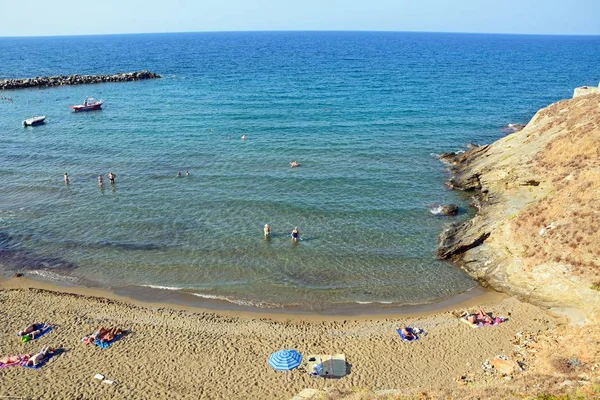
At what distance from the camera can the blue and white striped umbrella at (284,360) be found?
2086 cm

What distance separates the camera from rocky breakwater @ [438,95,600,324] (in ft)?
78.8

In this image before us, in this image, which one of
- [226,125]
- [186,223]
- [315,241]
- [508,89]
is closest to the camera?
[315,241]

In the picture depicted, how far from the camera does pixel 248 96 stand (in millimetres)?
77438

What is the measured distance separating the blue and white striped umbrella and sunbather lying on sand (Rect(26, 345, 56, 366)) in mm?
11183

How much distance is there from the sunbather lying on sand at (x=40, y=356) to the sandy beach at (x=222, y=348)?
1.24 ft

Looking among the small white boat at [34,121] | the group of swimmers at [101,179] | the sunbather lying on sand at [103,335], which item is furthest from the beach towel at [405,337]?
the small white boat at [34,121]

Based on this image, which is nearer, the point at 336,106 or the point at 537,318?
the point at 537,318

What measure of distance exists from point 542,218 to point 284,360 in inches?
733

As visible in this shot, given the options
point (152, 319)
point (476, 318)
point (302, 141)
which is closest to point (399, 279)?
point (476, 318)

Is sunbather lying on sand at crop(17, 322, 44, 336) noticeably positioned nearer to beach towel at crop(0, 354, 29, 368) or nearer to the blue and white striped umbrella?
beach towel at crop(0, 354, 29, 368)

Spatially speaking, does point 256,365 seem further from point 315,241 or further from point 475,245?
point 475,245

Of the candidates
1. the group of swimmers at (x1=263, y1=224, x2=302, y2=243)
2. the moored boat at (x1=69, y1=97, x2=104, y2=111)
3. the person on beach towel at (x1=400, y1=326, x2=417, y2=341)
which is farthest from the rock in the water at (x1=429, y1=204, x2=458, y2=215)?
the moored boat at (x1=69, y1=97, x2=104, y2=111)

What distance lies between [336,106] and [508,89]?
39046mm

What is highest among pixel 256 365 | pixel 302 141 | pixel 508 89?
pixel 508 89
